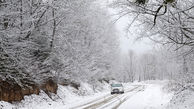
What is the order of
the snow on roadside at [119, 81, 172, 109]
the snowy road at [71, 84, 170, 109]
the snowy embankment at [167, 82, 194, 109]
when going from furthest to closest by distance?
the snowy road at [71, 84, 170, 109]
the snow on roadside at [119, 81, 172, 109]
the snowy embankment at [167, 82, 194, 109]

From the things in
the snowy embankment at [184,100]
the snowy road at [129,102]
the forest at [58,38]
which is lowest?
the snowy road at [129,102]

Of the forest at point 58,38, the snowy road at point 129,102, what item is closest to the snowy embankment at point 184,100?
the forest at point 58,38

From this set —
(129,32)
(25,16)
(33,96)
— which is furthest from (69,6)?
(129,32)

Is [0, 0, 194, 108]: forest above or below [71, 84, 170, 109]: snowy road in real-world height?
above

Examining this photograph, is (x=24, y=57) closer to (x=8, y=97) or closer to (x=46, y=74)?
(x=8, y=97)

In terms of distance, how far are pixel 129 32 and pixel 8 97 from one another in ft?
28.9

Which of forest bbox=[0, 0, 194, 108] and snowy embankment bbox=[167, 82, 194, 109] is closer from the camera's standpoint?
forest bbox=[0, 0, 194, 108]

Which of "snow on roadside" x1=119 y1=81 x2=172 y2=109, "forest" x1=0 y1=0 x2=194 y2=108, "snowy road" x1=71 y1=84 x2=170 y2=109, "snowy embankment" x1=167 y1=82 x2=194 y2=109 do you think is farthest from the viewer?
"snowy road" x1=71 y1=84 x2=170 y2=109

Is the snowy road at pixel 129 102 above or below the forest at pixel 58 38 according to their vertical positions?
below

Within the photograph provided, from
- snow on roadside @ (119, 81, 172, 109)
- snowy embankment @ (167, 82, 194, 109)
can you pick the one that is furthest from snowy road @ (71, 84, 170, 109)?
snowy embankment @ (167, 82, 194, 109)

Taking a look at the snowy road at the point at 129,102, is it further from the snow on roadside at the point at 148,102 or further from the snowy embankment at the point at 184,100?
the snowy embankment at the point at 184,100

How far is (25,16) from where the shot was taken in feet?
43.8

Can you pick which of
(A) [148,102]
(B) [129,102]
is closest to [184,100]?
(A) [148,102]

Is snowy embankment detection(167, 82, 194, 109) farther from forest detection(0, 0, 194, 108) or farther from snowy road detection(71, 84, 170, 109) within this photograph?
snowy road detection(71, 84, 170, 109)
